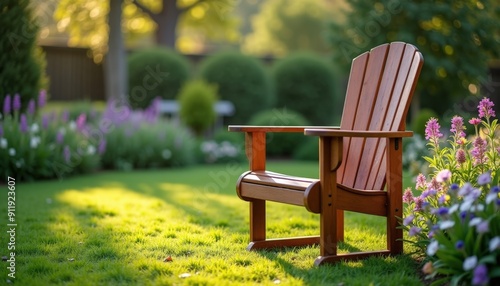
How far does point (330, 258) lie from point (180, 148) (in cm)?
566

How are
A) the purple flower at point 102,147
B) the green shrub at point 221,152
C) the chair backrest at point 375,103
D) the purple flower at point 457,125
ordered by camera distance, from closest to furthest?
the purple flower at point 457,125
the chair backrest at point 375,103
the purple flower at point 102,147
the green shrub at point 221,152

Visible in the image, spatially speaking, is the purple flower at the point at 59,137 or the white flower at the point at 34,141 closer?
the white flower at the point at 34,141

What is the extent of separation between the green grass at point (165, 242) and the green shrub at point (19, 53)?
1133mm

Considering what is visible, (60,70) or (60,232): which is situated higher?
(60,70)

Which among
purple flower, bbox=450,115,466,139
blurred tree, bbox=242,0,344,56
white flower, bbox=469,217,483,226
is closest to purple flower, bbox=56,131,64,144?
purple flower, bbox=450,115,466,139

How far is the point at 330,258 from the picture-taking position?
289 centimetres

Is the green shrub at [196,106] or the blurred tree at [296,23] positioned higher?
the blurred tree at [296,23]

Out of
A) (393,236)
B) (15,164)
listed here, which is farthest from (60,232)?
(15,164)

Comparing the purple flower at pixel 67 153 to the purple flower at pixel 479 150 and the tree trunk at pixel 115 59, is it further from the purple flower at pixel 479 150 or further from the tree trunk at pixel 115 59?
the purple flower at pixel 479 150

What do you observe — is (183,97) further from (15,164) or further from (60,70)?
(15,164)

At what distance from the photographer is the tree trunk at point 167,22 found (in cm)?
1537

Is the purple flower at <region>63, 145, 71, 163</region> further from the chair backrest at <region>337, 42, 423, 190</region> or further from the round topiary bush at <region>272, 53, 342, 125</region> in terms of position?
the round topiary bush at <region>272, 53, 342, 125</region>

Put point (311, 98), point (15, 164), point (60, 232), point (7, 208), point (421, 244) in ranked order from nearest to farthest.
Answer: point (421, 244)
point (60, 232)
point (7, 208)
point (15, 164)
point (311, 98)

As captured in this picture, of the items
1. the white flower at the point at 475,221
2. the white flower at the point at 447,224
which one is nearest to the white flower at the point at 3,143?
the white flower at the point at 447,224
